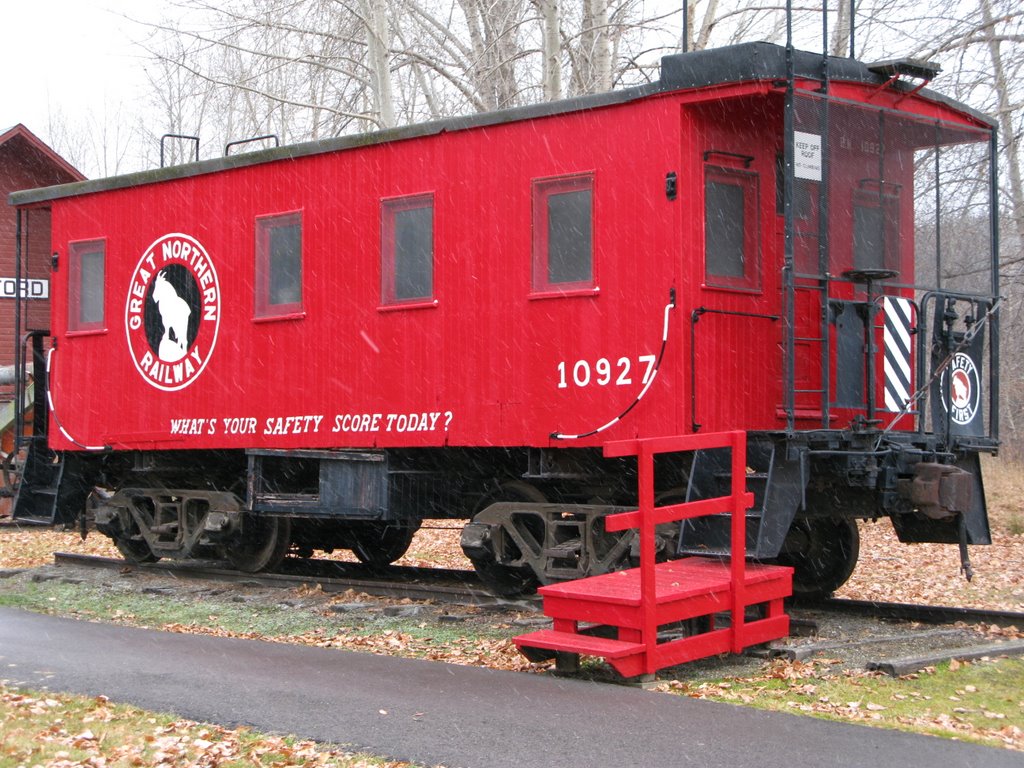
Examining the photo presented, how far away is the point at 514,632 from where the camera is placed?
9516mm

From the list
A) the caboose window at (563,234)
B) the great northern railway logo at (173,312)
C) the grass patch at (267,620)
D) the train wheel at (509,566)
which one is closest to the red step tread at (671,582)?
the grass patch at (267,620)

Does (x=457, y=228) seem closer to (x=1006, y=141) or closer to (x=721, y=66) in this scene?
(x=721, y=66)

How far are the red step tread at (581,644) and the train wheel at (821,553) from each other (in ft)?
10.7

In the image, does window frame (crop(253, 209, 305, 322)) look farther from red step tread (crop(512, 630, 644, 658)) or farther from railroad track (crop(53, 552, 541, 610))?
red step tread (crop(512, 630, 644, 658))

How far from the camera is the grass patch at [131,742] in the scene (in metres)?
5.92

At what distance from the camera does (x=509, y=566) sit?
35.6 feet

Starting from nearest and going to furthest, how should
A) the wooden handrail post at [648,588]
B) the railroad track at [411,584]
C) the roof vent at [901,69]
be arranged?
the wooden handrail post at [648,588], the roof vent at [901,69], the railroad track at [411,584]

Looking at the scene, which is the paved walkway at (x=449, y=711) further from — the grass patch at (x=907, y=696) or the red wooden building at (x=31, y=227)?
the red wooden building at (x=31, y=227)

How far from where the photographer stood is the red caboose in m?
9.30

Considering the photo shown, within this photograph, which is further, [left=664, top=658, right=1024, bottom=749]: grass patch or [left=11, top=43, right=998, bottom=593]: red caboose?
[left=11, top=43, right=998, bottom=593]: red caboose

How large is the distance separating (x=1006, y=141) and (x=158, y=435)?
11.9 meters

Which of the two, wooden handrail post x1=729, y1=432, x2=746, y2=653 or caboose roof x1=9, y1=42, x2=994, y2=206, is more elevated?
caboose roof x1=9, y1=42, x2=994, y2=206

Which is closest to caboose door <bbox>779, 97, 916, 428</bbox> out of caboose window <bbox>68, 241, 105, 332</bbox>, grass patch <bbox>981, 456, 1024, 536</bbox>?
caboose window <bbox>68, 241, 105, 332</bbox>

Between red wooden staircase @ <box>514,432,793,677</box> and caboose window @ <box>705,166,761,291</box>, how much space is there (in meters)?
1.78
